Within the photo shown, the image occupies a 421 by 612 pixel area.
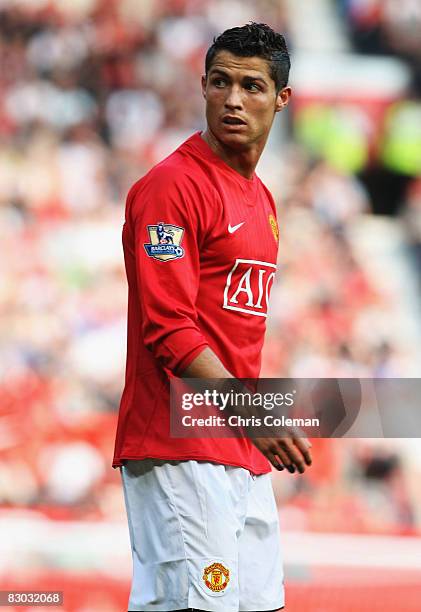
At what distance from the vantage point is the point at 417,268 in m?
4.73

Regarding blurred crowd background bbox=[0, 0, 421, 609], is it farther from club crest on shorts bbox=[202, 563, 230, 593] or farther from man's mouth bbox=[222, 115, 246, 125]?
club crest on shorts bbox=[202, 563, 230, 593]

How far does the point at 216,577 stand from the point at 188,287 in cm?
54

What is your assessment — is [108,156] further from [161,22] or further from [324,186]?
[324,186]

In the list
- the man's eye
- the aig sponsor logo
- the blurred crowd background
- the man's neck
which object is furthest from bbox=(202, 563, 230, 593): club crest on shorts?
the blurred crowd background

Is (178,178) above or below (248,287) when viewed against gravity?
above

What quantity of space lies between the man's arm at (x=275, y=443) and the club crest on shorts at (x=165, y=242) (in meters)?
0.20

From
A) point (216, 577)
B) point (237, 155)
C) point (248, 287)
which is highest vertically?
point (237, 155)

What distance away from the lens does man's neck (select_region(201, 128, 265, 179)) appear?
2.49 metres

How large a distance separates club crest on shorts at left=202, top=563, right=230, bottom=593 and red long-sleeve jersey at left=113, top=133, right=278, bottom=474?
205 millimetres

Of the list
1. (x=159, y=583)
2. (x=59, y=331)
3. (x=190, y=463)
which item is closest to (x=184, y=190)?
(x=190, y=463)

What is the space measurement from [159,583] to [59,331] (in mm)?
2464

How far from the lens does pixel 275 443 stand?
7.14ft

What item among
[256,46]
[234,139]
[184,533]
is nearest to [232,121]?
[234,139]

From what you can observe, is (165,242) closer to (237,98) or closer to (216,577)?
(237,98)
